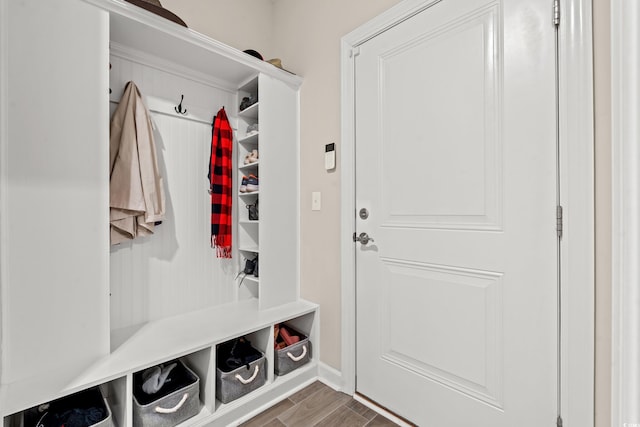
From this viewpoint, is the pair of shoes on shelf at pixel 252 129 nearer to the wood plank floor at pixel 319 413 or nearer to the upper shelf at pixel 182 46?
the upper shelf at pixel 182 46

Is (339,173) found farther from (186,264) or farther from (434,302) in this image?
(186,264)

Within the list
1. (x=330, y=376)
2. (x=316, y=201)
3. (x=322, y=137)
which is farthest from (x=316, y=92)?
(x=330, y=376)

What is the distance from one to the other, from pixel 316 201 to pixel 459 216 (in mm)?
893

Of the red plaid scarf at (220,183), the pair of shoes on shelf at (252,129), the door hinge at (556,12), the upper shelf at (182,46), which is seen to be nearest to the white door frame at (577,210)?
the door hinge at (556,12)

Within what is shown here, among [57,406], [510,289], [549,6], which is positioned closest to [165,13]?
[549,6]

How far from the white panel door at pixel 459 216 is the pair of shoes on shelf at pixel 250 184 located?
2.25ft

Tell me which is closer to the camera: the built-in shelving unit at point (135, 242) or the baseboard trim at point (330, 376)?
the built-in shelving unit at point (135, 242)

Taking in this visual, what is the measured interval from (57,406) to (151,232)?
84 cm

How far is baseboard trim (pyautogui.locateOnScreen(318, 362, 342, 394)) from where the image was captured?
5.90ft

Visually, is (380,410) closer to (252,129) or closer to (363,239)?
(363,239)

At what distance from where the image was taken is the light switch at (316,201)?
1926 mm

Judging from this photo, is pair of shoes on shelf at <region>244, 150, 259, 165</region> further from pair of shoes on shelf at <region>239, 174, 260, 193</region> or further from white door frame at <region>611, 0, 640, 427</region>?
white door frame at <region>611, 0, 640, 427</region>

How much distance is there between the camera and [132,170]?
156 centimetres

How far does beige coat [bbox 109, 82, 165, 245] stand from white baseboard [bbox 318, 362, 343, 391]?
131cm
